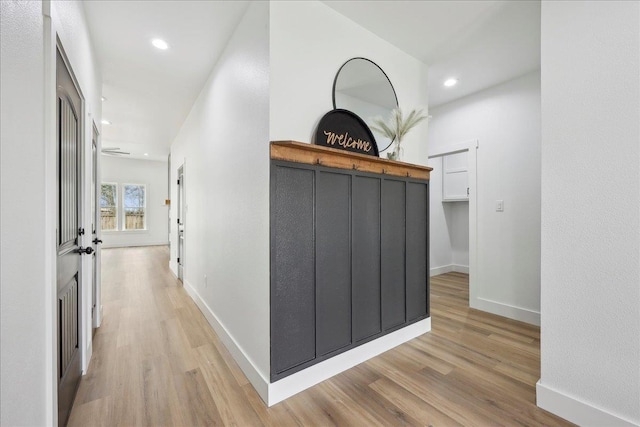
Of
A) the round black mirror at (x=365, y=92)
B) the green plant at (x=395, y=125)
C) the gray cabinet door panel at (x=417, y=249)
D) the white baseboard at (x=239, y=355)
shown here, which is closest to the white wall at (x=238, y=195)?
the white baseboard at (x=239, y=355)

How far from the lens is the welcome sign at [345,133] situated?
1.95m

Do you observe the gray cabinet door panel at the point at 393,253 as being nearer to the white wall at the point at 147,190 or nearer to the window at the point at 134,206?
the white wall at the point at 147,190

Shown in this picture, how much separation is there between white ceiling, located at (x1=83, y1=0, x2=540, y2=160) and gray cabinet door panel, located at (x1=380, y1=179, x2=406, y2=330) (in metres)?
1.29

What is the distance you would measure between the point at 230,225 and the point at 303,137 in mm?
1032

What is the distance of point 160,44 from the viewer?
2.49 meters

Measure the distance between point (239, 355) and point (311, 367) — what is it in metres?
0.62

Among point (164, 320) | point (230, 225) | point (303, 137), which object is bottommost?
point (164, 320)

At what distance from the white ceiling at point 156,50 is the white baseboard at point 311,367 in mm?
2599

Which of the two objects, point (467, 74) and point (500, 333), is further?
point (467, 74)

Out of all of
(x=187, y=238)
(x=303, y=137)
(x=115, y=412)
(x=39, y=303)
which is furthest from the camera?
(x=187, y=238)

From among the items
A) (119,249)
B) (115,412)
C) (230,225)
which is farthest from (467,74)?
(119,249)

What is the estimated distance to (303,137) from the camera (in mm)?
1875

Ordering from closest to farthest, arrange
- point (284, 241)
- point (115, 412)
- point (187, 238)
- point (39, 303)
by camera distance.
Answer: point (39, 303) < point (115, 412) < point (284, 241) < point (187, 238)

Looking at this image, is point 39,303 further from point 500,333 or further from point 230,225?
point 500,333
